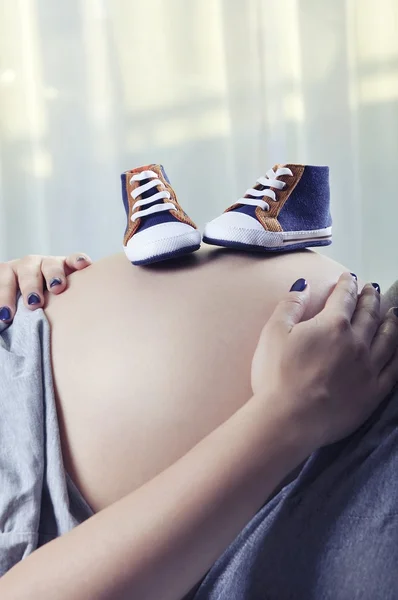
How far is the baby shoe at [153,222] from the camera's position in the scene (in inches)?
32.5

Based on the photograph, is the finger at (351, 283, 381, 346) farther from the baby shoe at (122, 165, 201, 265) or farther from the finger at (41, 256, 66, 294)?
the finger at (41, 256, 66, 294)

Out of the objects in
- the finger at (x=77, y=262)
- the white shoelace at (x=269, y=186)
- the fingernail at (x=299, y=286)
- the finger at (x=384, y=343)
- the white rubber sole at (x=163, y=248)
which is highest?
the white shoelace at (x=269, y=186)

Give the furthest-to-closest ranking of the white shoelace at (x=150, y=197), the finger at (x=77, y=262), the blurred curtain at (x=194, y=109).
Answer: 1. the blurred curtain at (x=194, y=109)
2. the finger at (x=77, y=262)
3. the white shoelace at (x=150, y=197)

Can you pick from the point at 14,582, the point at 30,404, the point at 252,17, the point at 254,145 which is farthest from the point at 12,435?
the point at 252,17

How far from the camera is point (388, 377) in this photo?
0.68 meters

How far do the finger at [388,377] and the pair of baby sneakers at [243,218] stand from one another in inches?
9.3

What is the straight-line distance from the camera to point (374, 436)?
0.64 metres

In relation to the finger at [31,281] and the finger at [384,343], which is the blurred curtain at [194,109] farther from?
the finger at [384,343]

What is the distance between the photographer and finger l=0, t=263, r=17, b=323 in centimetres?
90

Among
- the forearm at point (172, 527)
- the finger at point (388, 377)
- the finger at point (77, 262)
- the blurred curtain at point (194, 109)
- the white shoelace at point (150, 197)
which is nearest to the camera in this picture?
the forearm at point (172, 527)

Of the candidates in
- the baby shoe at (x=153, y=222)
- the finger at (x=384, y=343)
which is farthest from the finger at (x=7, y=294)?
the finger at (x=384, y=343)

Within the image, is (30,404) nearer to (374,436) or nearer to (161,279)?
Result: (161,279)

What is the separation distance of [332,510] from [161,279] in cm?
37

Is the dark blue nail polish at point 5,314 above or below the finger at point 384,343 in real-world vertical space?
above
